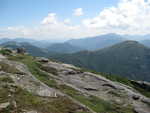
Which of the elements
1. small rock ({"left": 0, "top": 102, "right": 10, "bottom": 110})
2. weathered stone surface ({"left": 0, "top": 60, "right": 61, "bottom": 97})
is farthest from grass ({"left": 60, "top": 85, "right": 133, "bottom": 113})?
small rock ({"left": 0, "top": 102, "right": 10, "bottom": 110})

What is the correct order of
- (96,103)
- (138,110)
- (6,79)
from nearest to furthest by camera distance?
1. (6,79)
2. (96,103)
3. (138,110)

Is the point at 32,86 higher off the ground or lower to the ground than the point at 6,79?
lower

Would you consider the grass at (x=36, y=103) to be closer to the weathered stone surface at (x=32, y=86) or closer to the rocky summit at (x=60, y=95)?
the rocky summit at (x=60, y=95)

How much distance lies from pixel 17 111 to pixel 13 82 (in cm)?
1036

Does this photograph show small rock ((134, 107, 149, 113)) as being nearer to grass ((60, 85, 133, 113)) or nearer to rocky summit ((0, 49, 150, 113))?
rocky summit ((0, 49, 150, 113))

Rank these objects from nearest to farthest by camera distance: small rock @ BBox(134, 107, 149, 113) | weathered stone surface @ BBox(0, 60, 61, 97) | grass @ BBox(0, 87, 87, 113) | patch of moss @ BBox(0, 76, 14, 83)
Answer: grass @ BBox(0, 87, 87, 113) → weathered stone surface @ BBox(0, 60, 61, 97) → patch of moss @ BBox(0, 76, 14, 83) → small rock @ BBox(134, 107, 149, 113)

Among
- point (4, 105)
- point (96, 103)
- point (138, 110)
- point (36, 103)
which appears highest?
point (4, 105)

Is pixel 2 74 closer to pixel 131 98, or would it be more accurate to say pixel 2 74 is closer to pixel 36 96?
pixel 36 96

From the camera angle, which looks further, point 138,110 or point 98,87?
point 98,87

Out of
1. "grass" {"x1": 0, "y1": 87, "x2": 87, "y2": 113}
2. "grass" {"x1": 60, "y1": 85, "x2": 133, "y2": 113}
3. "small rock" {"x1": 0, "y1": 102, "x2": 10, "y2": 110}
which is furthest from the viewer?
"grass" {"x1": 60, "y1": 85, "x2": 133, "y2": 113}

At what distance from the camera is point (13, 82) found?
105 feet

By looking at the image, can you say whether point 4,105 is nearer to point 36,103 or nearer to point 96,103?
point 36,103

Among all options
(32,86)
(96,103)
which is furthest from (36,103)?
(96,103)

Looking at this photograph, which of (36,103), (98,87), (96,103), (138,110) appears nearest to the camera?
(36,103)
